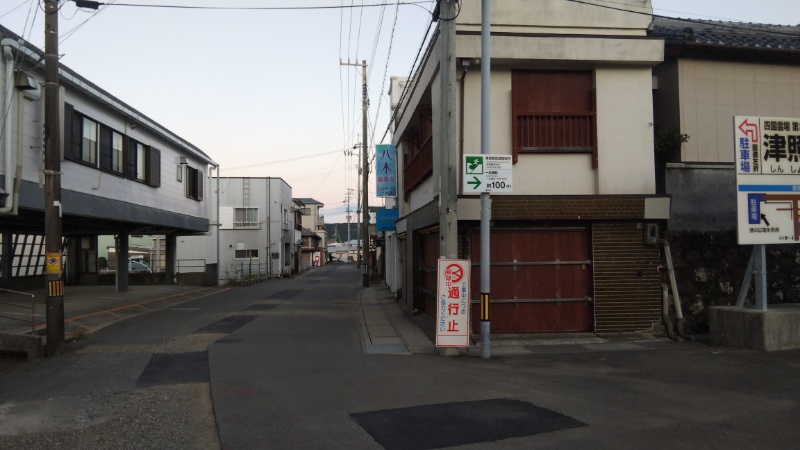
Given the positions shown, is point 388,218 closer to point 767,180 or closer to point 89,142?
point 89,142

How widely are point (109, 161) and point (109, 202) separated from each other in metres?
1.52

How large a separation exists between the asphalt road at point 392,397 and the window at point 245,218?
35.2m

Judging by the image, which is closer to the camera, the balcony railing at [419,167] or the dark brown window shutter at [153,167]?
the balcony railing at [419,167]

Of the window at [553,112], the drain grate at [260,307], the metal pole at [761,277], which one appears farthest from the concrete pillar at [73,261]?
the metal pole at [761,277]

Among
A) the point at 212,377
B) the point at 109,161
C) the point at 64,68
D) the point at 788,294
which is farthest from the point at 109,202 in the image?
the point at 788,294

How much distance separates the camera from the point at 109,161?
1964 cm

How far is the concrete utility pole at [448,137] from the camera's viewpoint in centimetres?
1067

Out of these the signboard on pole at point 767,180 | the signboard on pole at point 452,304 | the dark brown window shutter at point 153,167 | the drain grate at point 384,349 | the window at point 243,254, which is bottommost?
the drain grate at point 384,349

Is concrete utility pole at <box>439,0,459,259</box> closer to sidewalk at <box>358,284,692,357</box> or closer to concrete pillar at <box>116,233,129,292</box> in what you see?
sidewalk at <box>358,284,692,357</box>

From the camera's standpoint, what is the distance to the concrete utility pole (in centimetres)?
1067

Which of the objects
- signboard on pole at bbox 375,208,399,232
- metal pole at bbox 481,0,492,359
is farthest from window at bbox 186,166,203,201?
metal pole at bbox 481,0,492,359

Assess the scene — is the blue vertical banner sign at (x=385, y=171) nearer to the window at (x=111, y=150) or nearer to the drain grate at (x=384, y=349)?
the window at (x=111, y=150)

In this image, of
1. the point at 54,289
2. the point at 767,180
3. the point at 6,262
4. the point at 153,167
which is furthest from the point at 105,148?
the point at 767,180

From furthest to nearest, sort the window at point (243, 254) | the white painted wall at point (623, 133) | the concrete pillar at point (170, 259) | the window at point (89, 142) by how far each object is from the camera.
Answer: the window at point (243, 254) < the concrete pillar at point (170, 259) < the window at point (89, 142) < the white painted wall at point (623, 133)
